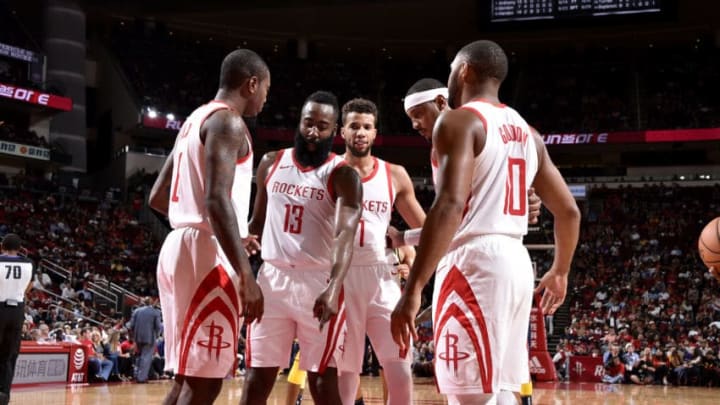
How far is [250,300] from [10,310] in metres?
4.85

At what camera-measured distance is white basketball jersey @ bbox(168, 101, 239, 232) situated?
3.91 meters

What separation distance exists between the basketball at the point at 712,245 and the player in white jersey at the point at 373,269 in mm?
1886

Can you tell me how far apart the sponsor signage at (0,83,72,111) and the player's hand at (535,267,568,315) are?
976 inches

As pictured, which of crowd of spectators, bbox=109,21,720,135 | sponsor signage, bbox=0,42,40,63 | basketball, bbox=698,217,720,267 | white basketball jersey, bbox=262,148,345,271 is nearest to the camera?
white basketball jersey, bbox=262,148,345,271

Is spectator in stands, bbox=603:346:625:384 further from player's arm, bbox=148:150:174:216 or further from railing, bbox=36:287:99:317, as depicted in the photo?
player's arm, bbox=148:150:174:216

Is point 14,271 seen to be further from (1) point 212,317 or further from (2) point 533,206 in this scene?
(2) point 533,206

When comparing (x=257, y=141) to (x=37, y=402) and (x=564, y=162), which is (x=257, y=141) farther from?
(x=37, y=402)

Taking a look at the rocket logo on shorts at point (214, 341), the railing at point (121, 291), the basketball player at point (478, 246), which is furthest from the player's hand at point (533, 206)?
the railing at point (121, 291)

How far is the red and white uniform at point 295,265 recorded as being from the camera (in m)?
4.50

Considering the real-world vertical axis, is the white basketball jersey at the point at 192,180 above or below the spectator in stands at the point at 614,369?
above

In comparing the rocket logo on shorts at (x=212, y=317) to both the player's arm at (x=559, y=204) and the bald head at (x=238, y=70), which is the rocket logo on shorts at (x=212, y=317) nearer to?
the bald head at (x=238, y=70)

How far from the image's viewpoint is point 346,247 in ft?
14.3

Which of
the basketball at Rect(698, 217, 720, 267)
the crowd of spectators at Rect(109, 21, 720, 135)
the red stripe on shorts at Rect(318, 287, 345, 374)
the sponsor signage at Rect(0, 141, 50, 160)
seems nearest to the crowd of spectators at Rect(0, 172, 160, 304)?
the sponsor signage at Rect(0, 141, 50, 160)

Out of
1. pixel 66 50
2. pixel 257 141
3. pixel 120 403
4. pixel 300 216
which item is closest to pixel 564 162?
pixel 257 141
